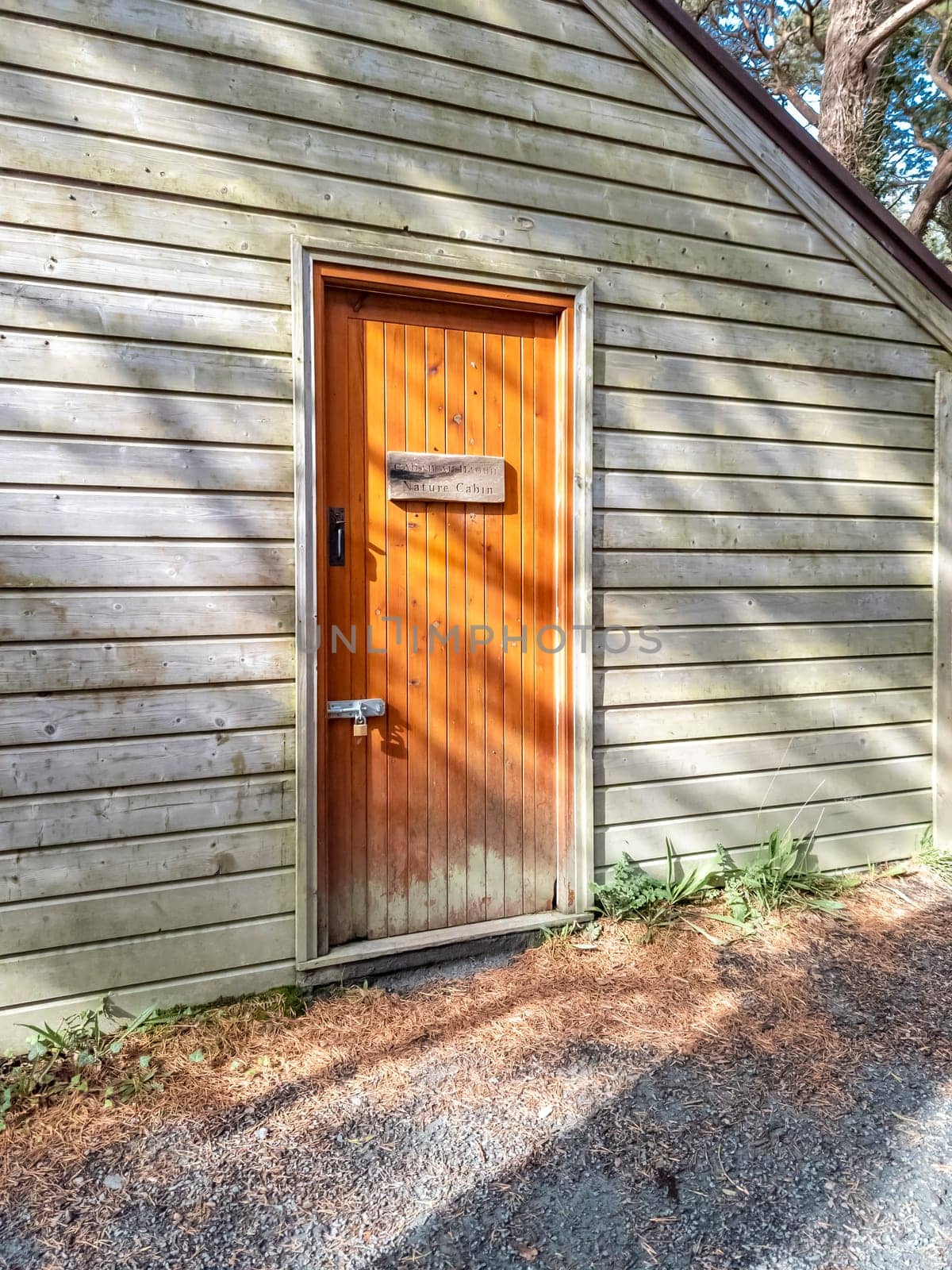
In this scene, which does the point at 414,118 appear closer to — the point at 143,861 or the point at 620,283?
the point at 620,283

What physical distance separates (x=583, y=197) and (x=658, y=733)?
7.38 ft

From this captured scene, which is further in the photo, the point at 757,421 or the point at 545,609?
the point at 757,421

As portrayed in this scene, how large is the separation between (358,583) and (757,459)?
1951 mm

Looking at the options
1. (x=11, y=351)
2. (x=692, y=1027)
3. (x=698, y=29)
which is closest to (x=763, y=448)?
(x=698, y=29)

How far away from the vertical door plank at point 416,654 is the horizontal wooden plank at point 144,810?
50 centimetres

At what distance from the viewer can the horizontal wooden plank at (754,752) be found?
11.6 feet

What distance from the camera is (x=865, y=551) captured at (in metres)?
4.07

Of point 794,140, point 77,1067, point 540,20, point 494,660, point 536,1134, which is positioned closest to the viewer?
point 536,1134

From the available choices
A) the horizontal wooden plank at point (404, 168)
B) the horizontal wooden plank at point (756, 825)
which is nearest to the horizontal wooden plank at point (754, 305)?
the horizontal wooden plank at point (404, 168)

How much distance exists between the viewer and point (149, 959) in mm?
2758

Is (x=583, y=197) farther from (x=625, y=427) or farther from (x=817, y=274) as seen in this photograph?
(x=817, y=274)

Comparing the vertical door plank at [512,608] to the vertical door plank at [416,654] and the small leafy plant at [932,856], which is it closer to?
the vertical door plank at [416,654]

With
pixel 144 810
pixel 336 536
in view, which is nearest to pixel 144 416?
pixel 336 536

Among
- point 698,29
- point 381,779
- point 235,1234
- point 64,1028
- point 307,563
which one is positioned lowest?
point 235,1234
